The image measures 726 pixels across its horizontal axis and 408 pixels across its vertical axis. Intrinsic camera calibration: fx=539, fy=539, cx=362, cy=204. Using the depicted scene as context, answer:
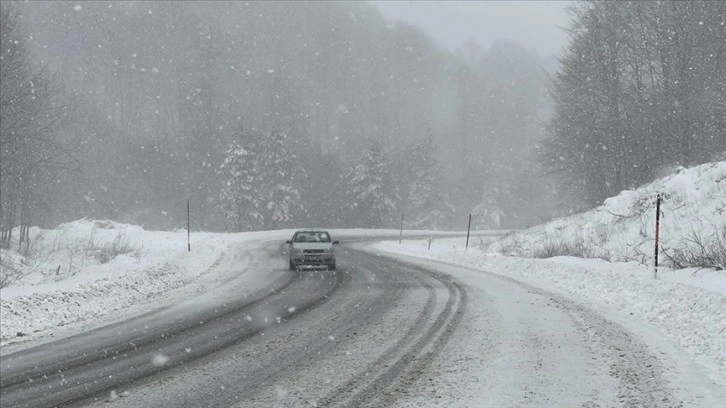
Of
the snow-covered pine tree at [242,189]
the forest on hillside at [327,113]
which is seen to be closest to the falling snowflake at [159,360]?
the forest on hillside at [327,113]

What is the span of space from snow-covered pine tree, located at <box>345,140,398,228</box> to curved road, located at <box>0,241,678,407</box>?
53.6m

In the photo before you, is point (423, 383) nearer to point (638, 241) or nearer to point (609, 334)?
point (609, 334)

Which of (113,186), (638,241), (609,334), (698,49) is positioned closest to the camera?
(609,334)

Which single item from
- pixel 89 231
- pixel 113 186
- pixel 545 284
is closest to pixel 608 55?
pixel 545 284

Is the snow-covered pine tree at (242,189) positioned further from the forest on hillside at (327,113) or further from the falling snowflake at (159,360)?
the falling snowflake at (159,360)

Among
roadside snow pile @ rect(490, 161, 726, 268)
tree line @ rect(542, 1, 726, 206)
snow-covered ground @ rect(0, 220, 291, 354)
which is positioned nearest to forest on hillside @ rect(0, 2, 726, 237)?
tree line @ rect(542, 1, 726, 206)

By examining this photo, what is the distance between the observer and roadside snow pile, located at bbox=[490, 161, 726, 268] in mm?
12867

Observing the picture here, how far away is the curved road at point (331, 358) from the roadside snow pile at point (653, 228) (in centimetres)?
471

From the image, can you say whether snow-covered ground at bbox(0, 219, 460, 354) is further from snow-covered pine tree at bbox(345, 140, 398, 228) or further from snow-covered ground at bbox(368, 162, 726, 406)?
snow-covered pine tree at bbox(345, 140, 398, 228)

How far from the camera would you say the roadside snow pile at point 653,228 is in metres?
12.9

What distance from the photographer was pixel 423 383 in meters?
5.33

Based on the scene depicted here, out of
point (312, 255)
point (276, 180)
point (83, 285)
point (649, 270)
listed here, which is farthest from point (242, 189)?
point (649, 270)

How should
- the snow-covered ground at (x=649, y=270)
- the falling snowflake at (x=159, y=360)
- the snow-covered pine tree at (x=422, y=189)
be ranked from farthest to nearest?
the snow-covered pine tree at (x=422, y=189), the snow-covered ground at (x=649, y=270), the falling snowflake at (x=159, y=360)

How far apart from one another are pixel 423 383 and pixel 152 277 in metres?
9.69
